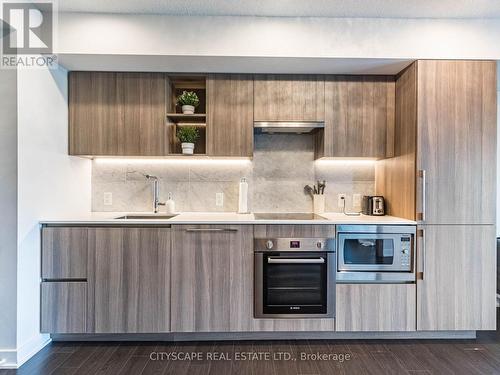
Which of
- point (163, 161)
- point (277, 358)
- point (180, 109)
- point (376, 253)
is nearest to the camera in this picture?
point (277, 358)

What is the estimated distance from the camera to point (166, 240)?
225cm

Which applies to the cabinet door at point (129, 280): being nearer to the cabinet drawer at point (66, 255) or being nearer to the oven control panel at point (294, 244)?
the cabinet drawer at point (66, 255)

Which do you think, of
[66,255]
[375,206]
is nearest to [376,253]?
[375,206]

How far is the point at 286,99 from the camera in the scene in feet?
8.39

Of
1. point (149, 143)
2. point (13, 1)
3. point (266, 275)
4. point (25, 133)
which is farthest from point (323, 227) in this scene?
point (13, 1)

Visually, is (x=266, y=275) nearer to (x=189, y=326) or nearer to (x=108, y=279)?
(x=189, y=326)

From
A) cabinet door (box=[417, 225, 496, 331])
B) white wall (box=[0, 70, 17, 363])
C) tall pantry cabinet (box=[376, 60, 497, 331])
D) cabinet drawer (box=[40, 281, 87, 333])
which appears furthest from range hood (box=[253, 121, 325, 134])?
cabinet drawer (box=[40, 281, 87, 333])

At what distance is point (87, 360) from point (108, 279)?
549 mm

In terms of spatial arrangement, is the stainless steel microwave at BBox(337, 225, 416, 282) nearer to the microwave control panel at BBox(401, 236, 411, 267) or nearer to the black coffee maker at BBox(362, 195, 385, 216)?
the microwave control panel at BBox(401, 236, 411, 267)

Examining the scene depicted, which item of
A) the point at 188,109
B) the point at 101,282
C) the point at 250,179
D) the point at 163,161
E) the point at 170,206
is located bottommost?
the point at 101,282

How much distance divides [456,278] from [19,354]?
3.20m

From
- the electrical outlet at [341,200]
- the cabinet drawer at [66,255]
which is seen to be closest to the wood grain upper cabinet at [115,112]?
the cabinet drawer at [66,255]

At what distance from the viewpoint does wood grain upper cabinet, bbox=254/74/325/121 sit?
8.38 feet

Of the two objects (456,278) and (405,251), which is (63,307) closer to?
(405,251)
